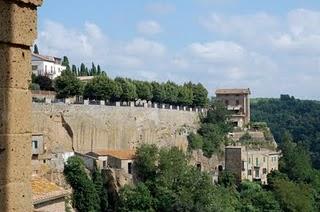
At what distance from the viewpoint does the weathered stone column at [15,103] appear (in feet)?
18.9

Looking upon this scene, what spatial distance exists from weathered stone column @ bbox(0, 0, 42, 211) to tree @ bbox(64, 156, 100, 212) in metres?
30.0

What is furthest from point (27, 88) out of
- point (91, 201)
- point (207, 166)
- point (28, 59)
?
point (207, 166)

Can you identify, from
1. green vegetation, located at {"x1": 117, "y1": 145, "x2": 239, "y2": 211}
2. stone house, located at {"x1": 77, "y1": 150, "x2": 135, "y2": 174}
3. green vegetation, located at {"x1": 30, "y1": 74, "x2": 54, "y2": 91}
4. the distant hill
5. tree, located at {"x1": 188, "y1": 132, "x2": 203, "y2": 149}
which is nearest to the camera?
green vegetation, located at {"x1": 117, "y1": 145, "x2": 239, "y2": 211}

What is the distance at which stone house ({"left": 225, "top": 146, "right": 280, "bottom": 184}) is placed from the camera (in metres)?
54.2

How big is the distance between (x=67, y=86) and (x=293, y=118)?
72.5 m

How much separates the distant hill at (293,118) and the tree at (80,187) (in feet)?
155

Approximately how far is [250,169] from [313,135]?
146 ft

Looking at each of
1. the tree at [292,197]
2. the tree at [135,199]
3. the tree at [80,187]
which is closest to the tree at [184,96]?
the tree at [292,197]

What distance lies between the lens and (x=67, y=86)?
145 feet

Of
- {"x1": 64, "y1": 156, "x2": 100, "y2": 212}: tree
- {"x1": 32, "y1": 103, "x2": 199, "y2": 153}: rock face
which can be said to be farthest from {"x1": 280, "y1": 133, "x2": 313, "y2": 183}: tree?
{"x1": 64, "y1": 156, "x2": 100, "y2": 212}: tree

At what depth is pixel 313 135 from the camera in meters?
97.1

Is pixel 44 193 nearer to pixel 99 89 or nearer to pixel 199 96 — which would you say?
pixel 99 89

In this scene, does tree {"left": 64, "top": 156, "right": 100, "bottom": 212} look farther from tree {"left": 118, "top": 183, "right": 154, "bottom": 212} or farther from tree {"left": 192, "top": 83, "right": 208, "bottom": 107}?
tree {"left": 192, "top": 83, "right": 208, "bottom": 107}

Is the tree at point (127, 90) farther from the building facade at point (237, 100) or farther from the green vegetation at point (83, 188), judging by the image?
the building facade at point (237, 100)
